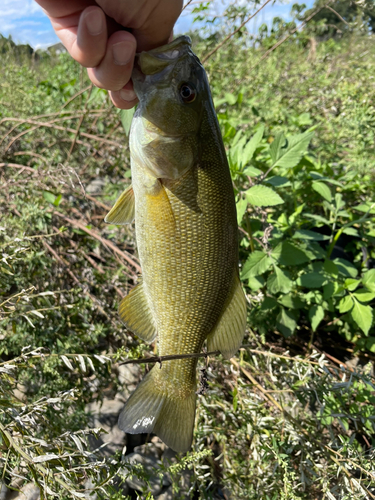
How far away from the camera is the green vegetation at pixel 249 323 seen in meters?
1.84

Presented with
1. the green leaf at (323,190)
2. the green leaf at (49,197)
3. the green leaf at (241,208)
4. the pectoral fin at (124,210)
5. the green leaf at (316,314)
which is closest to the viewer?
the pectoral fin at (124,210)

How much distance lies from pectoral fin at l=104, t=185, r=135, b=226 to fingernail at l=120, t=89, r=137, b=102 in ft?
1.64

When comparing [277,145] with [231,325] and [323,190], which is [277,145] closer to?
[323,190]

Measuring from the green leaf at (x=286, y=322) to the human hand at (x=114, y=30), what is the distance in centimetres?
191

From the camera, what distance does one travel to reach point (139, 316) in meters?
1.76

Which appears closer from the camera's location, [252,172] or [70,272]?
[252,172]

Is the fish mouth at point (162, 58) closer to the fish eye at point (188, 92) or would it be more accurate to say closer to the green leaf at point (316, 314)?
the fish eye at point (188, 92)

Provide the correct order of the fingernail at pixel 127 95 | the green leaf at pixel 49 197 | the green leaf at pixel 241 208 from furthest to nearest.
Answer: the green leaf at pixel 49 197 < the green leaf at pixel 241 208 < the fingernail at pixel 127 95

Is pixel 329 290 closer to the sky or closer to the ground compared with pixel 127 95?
closer to the ground

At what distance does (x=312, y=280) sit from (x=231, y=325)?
1.10 m

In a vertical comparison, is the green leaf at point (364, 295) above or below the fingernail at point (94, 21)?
below

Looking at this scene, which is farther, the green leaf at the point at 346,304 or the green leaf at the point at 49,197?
Result: the green leaf at the point at 49,197

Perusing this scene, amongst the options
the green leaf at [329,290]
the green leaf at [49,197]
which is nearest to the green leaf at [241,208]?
the green leaf at [329,290]

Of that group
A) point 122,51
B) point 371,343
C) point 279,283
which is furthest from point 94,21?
point 371,343
